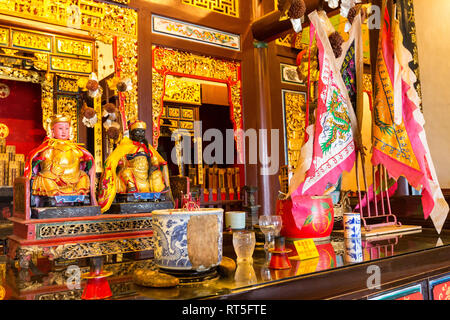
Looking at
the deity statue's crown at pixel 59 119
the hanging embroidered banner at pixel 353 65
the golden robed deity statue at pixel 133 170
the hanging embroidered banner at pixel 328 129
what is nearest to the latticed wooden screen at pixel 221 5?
the golden robed deity statue at pixel 133 170

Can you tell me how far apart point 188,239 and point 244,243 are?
0.74 feet

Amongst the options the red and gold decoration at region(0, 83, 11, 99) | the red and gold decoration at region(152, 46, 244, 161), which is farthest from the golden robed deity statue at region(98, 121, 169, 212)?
the red and gold decoration at region(0, 83, 11, 99)

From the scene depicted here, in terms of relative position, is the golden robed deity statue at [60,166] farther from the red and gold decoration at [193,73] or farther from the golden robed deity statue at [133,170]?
the red and gold decoration at [193,73]

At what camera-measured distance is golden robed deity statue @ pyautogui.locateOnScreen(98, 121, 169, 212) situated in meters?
2.08

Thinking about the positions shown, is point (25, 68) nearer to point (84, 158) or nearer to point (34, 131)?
point (34, 131)

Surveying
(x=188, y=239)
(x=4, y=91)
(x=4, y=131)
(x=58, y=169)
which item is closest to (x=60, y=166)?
(x=58, y=169)

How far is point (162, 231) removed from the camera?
0.74 metres

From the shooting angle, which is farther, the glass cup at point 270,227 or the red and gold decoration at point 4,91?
the red and gold decoration at point 4,91

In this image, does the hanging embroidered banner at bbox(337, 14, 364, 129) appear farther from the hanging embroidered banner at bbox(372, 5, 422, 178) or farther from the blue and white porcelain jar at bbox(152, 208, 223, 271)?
the blue and white porcelain jar at bbox(152, 208, 223, 271)

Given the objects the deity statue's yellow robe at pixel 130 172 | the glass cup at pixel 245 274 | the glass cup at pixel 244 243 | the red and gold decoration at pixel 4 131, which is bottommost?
the glass cup at pixel 245 274

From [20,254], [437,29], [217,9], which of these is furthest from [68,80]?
[437,29]

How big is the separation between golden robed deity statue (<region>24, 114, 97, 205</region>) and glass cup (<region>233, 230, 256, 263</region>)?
1250 millimetres

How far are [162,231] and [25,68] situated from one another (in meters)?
4.83

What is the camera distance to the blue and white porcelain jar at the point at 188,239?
2.36 feet
